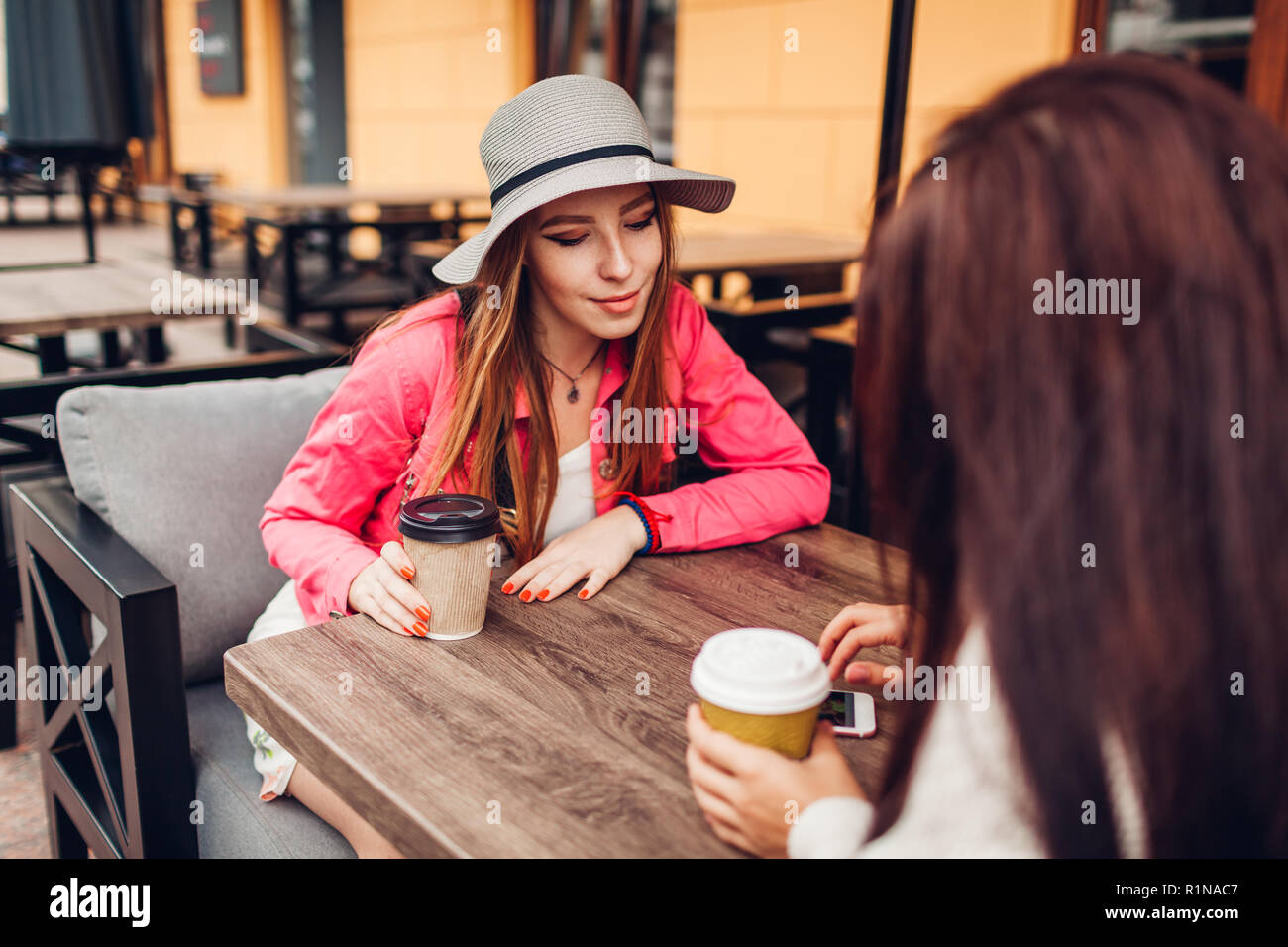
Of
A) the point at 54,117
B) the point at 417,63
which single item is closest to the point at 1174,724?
the point at 54,117

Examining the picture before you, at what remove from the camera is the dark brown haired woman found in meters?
0.62

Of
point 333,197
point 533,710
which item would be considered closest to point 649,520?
point 533,710

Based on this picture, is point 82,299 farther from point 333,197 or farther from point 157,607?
point 333,197

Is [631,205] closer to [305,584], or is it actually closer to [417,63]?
[305,584]

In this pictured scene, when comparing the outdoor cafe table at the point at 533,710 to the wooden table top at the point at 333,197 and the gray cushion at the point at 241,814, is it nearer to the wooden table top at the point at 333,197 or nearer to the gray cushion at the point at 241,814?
the gray cushion at the point at 241,814

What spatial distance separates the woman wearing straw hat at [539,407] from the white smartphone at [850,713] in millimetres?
373

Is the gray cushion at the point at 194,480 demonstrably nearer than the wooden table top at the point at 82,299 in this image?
Yes

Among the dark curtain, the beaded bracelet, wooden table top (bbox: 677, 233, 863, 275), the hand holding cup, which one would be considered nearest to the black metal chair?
the hand holding cup

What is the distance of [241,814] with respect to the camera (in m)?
1.43

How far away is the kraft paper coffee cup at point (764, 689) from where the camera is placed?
0.83 metres

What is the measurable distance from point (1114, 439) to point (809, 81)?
4873 mm

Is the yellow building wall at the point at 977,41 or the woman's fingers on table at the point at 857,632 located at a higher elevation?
the yellow building wall at the point at 977,41

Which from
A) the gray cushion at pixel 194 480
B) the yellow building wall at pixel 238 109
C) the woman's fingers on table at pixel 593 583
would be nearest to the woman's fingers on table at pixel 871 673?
Result: the woman's fingers on table at pixel 593 583

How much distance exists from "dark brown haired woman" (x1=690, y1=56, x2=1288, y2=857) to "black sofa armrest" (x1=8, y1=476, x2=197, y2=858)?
108 centimetres
